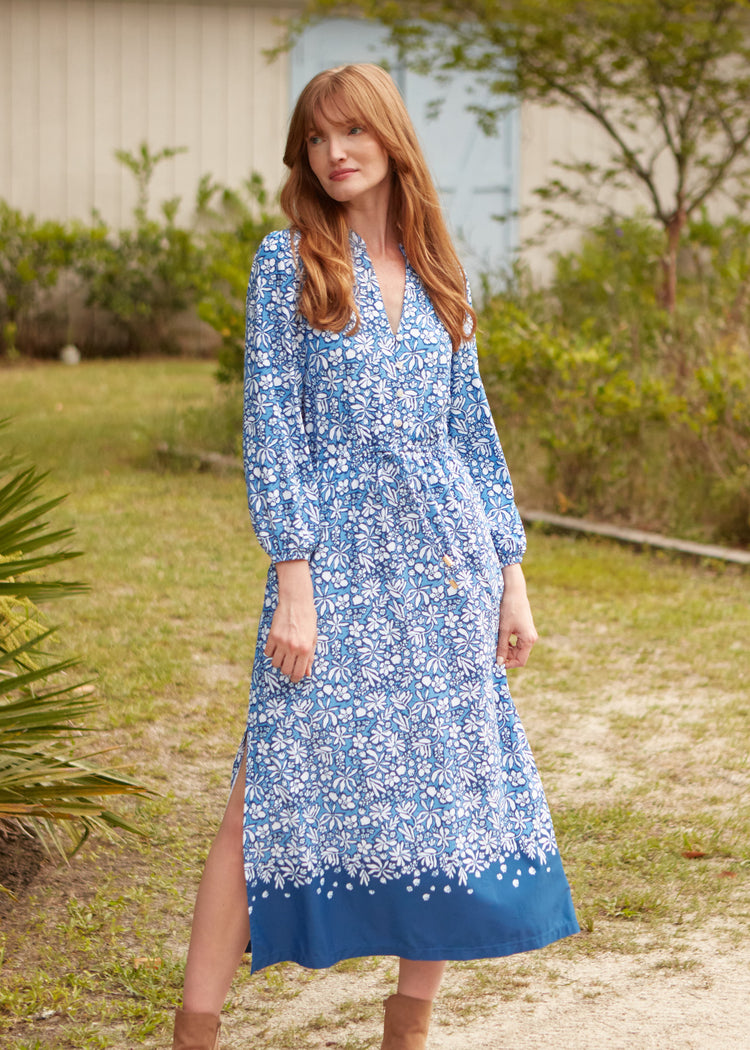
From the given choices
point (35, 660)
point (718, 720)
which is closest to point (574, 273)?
point (718, 720)

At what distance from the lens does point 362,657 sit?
1.92 m

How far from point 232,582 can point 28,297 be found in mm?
7451

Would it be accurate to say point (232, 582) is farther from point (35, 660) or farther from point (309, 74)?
point (309, 74)

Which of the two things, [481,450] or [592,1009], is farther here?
[592,1009]

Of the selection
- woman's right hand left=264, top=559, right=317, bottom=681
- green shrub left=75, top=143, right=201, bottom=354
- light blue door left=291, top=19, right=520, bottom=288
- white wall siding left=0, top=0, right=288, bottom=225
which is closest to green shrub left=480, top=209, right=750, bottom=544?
woman's right hand left=264, top=559, right=317, bottom=681

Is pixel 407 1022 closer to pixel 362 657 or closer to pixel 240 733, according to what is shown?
pixel 362 657

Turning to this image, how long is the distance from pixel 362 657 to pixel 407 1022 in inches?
24.3

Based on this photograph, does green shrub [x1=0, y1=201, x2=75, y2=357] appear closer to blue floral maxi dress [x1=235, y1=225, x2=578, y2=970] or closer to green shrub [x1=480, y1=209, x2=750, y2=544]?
green shrub [x1=480, y1=209, x2=750, y2=544]

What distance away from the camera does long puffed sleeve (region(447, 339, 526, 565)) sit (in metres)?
2.14

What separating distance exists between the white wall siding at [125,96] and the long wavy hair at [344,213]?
35.3 ft

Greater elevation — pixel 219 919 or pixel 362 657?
pixel 362 657

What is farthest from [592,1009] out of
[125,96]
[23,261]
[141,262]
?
[125,96]

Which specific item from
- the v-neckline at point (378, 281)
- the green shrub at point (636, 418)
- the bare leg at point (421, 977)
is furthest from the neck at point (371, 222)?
the green shrub at point (636, 418)

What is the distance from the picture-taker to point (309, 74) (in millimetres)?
12578
